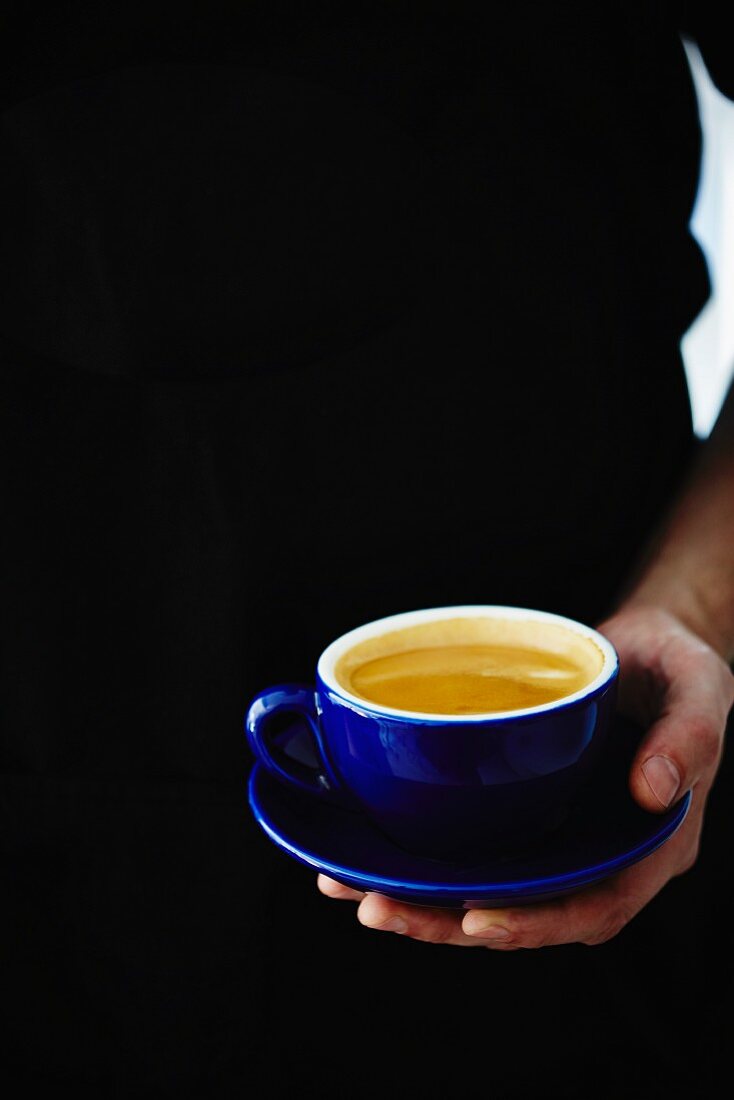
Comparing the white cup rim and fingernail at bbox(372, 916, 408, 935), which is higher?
the white cup rim

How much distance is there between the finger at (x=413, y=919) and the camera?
56cm

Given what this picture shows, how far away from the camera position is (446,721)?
1.81ft

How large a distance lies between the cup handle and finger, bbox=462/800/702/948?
17 centimetres

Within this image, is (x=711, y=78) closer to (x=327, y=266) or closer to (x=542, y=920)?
(x=327, y=266)

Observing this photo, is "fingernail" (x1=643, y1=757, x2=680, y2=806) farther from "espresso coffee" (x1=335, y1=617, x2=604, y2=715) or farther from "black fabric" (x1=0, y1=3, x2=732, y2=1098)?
"black fabric" (x1=0, y1=3, x2=732, y2=1098)

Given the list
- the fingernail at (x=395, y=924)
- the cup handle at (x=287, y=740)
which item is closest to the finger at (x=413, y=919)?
the fingernail at (x=395, y=924)

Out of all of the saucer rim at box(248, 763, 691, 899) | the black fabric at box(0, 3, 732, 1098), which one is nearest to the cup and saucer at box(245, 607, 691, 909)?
the saucer rim at box(248, 763, 691, 899)

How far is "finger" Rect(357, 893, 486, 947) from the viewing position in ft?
1.83

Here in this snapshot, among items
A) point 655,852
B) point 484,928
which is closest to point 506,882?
point 484,928

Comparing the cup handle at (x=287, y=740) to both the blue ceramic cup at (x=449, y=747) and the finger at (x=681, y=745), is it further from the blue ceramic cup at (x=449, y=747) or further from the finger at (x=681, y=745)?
the finger at (x=681, y=745)

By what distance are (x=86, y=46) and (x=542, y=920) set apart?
695 mm

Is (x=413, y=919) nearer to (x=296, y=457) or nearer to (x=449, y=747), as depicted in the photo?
(x=449, y=747)

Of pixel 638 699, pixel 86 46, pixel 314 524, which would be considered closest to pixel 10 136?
pixel 86 46

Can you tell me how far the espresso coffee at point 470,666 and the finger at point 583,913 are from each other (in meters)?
0.13
